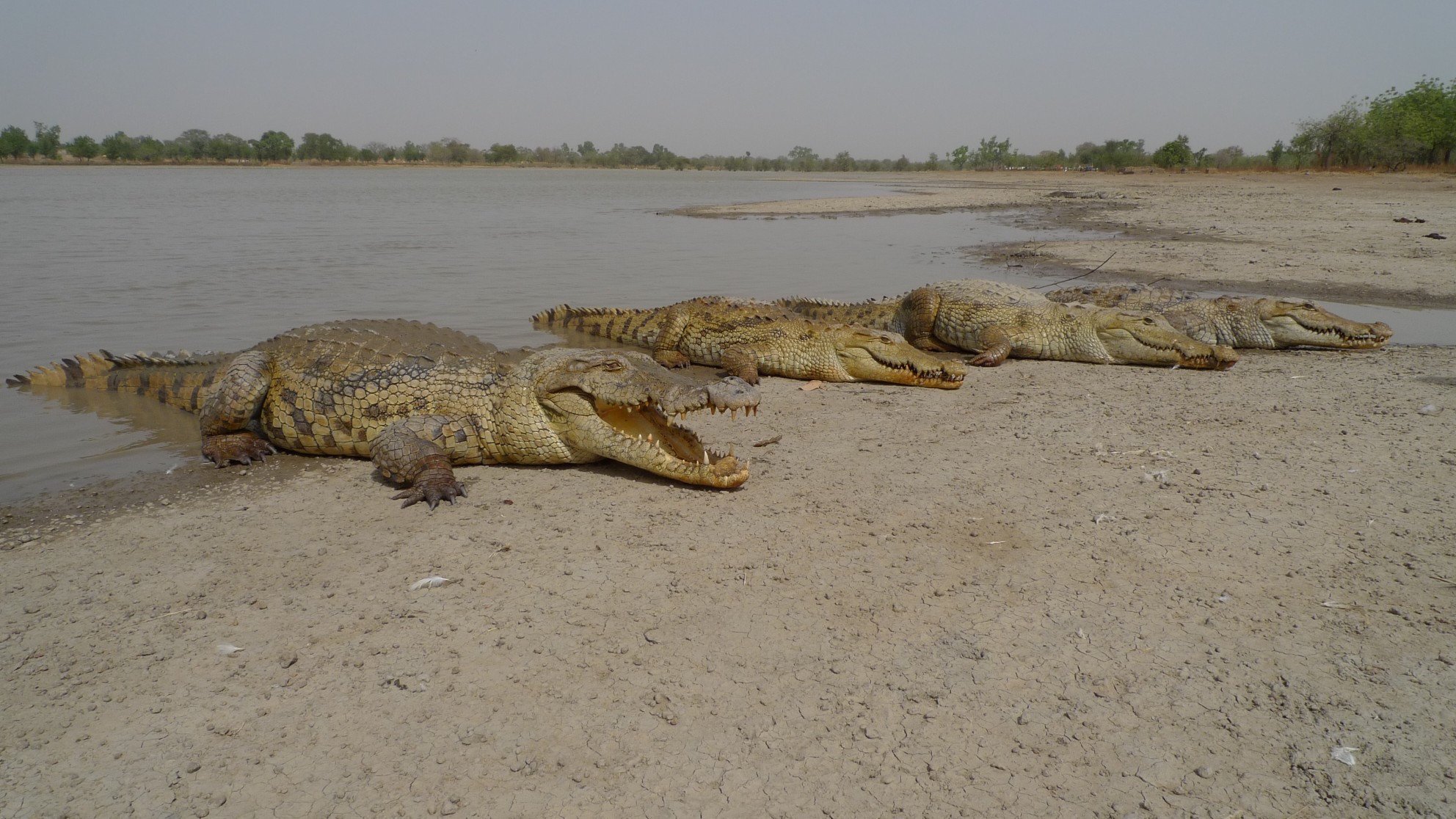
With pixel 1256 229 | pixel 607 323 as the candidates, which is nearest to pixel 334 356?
pixel 607 323

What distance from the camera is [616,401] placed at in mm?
4812

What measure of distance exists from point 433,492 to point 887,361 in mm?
4650

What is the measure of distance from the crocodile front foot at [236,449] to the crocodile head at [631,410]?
2.11 m

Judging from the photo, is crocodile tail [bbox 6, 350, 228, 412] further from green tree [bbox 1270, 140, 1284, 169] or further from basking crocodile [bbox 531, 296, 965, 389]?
green tree [bbox 1270, 140, 1284, 169]

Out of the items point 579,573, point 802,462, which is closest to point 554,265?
point 802,462

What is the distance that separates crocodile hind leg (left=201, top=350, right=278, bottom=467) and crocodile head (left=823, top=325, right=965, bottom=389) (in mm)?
5072

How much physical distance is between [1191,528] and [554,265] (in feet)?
44.8

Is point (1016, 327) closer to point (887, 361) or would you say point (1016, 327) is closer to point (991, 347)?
point (991, 347)

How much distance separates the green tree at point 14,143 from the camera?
68.1m

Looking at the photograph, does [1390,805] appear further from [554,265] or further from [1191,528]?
[554,265]

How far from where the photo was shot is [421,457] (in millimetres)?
4832

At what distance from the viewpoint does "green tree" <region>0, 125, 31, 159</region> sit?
6806cm

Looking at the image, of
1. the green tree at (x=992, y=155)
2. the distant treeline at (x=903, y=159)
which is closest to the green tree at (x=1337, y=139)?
the distant treeline at (x=903, y=159)

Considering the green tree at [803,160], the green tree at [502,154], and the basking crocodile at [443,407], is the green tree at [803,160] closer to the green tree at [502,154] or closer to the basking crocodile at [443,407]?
the green tree at [502,154]
